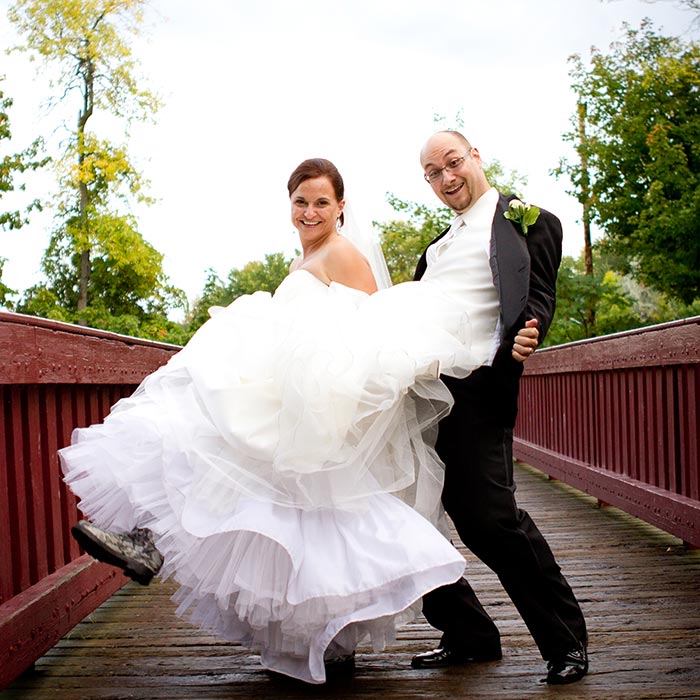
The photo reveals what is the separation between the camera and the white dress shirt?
3.11m

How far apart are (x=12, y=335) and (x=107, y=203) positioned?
1331 inches

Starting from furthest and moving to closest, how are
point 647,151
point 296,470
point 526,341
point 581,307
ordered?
point 647,151 < point 581,307 < point 526,341 < point 296,470

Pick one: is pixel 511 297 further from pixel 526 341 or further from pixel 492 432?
pixel 492 432

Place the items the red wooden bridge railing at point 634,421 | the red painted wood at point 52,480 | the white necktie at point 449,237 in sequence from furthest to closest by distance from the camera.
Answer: the red wooden bridge railing at point 634,421 → the red painted wood at point 52,480 → the white necktie at point 449,237

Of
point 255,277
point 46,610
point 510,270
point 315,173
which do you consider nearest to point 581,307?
point 315,173

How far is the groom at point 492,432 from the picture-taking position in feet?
9.71

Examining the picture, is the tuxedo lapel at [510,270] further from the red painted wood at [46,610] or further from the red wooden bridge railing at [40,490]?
the red painted wood at [46,610]

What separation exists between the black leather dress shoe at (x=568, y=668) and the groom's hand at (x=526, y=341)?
1.01 metres

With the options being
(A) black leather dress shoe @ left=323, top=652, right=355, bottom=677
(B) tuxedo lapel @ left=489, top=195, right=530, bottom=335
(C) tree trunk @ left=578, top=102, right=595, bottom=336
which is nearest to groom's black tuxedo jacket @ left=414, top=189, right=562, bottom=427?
(B) tuxedo lapel @ left=489, top=195, right=530, bottom=335

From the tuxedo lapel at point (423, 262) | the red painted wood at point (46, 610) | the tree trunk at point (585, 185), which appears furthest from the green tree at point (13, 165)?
the tuxedo lapel at point (423, 262)

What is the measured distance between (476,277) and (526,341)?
0.36 metres

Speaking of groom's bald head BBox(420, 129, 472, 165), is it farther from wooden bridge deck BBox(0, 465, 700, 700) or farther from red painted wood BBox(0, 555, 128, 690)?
red painted wood BBox(0, 555, 128, 690)

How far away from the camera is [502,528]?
9.68 feet

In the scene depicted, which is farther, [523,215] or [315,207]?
[315,207]
